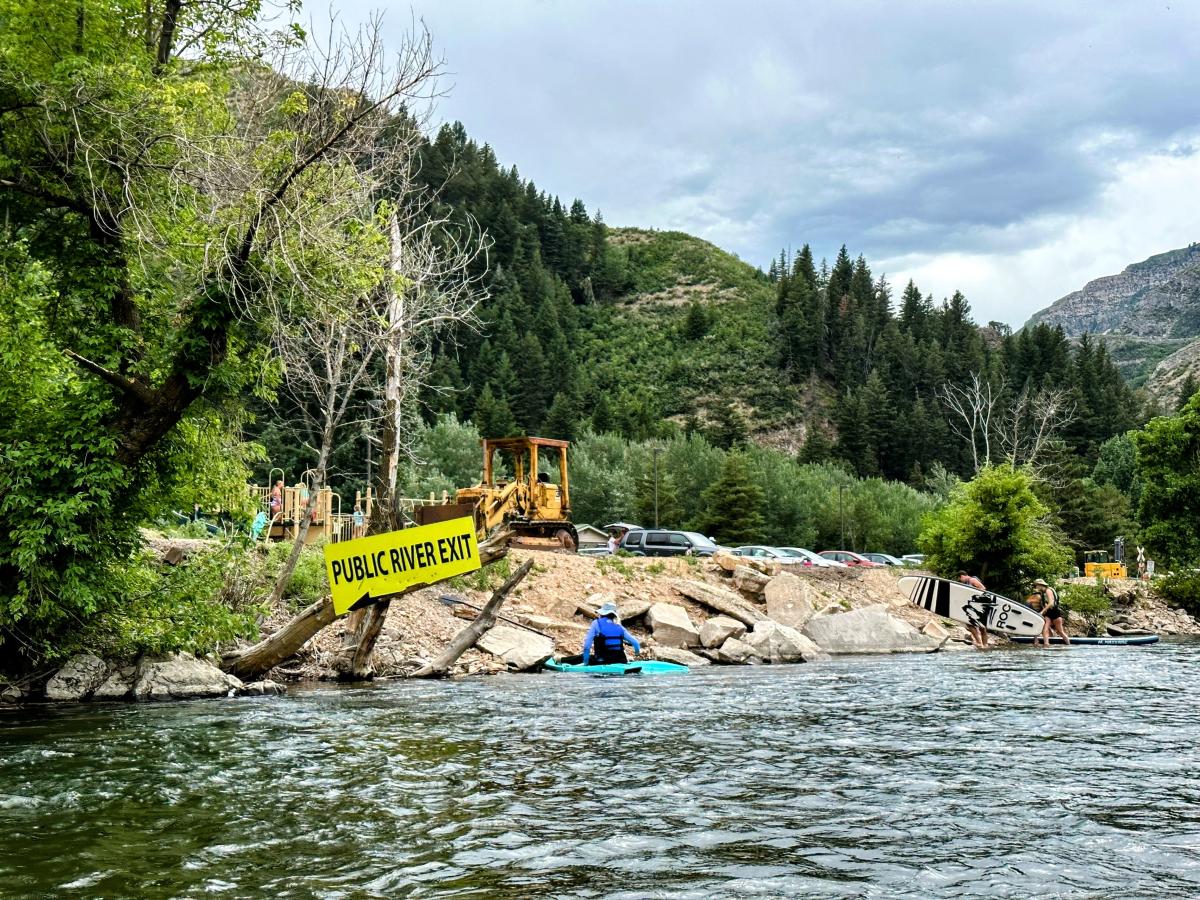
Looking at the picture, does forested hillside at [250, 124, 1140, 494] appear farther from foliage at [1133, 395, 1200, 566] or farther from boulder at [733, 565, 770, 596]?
boulder at [733, 565, 770, 596]

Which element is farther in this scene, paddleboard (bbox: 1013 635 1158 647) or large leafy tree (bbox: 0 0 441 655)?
paddleboard (bbox: 1013 635 1158 647)

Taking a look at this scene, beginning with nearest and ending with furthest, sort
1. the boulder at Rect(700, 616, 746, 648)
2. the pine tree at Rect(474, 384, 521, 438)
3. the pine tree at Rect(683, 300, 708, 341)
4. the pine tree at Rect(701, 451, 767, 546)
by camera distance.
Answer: the boulder at Rect(700, 616, 746, 648), the pine tree at Rect(701, 451, 767, 546), the pine tree at Rect(474, 384, 521, 438), the pine tree at Rect(683, 300, 708, 341)

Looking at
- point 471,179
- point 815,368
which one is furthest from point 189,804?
point 471,179

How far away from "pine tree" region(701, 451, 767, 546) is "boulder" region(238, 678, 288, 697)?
5393cm

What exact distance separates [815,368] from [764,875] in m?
142

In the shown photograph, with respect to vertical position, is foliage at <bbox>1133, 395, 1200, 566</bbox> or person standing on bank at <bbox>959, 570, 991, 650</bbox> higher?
foliage at <bbox>1133, 395, 1200, 566</bbox>

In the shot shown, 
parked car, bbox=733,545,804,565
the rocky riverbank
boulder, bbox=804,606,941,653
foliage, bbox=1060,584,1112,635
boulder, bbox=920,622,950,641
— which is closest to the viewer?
the rocky riverbank

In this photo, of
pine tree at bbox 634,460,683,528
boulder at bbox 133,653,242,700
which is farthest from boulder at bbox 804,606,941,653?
pine tree at bbox 634,460,683,528

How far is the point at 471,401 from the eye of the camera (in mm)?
114000

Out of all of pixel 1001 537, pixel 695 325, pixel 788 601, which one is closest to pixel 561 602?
pixel 788 601

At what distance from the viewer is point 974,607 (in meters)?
36.3

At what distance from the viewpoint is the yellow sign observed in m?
17.8

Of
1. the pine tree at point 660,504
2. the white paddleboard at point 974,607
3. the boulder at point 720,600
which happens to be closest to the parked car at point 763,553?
the white paddleboard at point 974,607

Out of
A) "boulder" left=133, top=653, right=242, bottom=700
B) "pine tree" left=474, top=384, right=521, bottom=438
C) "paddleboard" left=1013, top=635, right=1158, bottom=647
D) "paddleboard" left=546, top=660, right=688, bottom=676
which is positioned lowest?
"paddleboard" left=1013, top=635, right=1158, bottom=647
